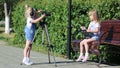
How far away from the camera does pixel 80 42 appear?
10.7 meters

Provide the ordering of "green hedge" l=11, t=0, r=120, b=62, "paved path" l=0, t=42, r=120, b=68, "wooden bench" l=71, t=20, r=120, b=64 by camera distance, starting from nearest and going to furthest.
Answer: "wooden bench" l=71, t=20, r=120, b=64 → "paved path" l=0, t=42, r=120, b=68 → "green hedge" l=11, t=0, r=120, b=62

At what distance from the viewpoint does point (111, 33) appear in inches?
424

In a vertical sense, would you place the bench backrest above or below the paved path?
above

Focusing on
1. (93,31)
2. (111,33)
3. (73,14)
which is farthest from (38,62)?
(73,14)

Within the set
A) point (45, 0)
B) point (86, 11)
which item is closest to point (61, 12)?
point (86, 11)

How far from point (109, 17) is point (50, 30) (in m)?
2.45

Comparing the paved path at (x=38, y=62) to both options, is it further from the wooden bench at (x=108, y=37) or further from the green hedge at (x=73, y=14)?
the green hedge at (x=73, y=14)

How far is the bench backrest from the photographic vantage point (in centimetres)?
1048

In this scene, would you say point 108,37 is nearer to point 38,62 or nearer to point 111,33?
point 111,33

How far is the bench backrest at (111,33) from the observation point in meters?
10.5

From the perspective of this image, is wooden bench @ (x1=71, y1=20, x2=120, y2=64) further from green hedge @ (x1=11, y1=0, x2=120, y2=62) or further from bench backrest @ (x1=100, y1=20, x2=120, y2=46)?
green hedge @ (x1=11, y1=0, x2=120, y2=62)

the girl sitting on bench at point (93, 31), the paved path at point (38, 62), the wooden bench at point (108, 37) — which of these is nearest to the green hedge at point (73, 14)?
the paved path at point (38, 62)

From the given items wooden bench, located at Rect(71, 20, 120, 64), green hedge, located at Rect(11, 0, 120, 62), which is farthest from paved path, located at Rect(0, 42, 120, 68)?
green hedge, located at Rect(11, 0, 120, 62)

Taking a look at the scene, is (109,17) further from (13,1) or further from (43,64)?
(13,1)
